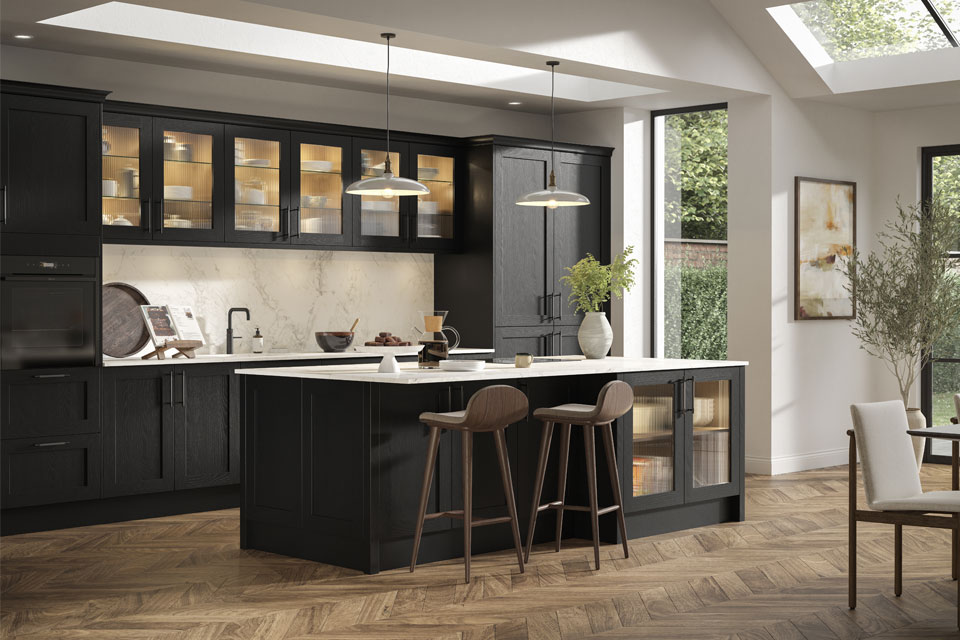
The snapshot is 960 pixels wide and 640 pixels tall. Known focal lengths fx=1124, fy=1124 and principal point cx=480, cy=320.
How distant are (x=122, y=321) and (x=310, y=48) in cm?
216

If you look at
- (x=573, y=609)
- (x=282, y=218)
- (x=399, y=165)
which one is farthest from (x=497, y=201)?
(x=573, y=609)

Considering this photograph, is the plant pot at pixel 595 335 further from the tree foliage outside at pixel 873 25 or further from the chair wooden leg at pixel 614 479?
the tree foliage outside at pixel 873 25

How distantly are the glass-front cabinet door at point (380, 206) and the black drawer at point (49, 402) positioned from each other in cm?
231

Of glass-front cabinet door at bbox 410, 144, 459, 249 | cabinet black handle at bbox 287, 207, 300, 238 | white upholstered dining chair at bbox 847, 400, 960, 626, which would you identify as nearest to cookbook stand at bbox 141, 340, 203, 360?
cabinet black handle at bbox 287, 207, 300, 238

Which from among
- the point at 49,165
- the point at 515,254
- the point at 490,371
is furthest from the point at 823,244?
the point at 49,165

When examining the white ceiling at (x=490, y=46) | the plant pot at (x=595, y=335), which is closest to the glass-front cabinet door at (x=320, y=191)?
the white ceiling at (x=490, y=46)

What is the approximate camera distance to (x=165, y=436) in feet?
22.6

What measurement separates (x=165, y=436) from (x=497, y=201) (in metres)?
3.12

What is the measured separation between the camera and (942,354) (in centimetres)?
906

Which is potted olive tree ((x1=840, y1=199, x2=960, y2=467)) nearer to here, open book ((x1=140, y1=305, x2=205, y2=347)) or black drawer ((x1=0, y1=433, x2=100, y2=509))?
open book ((x1=140, y1=305, x2=205, y2=347))

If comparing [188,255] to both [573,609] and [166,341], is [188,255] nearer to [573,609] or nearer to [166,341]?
[166,341]

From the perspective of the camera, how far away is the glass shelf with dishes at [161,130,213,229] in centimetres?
716

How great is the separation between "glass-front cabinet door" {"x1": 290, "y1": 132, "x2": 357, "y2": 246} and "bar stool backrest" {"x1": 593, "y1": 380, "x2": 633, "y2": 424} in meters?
3.03

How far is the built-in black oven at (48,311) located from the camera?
627 centimetres
